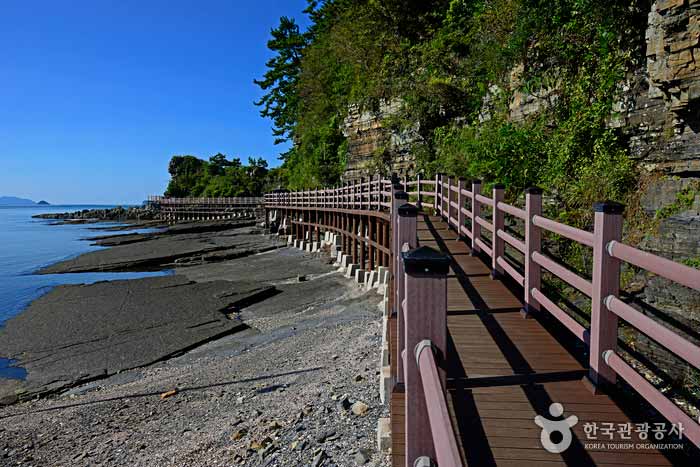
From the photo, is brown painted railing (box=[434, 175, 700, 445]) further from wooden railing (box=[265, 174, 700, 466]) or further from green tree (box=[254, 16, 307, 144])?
green tree (box=[254, 16, 307, 144])

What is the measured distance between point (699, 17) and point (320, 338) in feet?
31.1

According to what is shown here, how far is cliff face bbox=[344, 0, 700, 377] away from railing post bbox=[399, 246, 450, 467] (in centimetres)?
550

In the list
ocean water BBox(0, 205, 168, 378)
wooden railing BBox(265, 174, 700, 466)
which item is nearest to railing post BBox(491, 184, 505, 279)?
wooden railing BBox(265, 174, 700, 466)

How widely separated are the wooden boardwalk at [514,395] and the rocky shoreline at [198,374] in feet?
5.43

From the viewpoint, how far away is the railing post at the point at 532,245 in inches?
184

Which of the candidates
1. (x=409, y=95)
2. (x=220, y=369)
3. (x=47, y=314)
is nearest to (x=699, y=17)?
(x=220, y=369)

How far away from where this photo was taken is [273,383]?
7.84 m

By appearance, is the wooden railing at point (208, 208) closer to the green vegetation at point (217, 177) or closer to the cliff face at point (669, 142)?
the green vegetation at point (217, 177)

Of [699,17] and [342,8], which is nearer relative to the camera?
[699,17]

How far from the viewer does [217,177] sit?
81.3 metres

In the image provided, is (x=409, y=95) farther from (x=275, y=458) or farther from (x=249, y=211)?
(x=249, y=211)

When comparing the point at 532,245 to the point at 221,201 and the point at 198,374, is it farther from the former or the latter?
the point at 221,201

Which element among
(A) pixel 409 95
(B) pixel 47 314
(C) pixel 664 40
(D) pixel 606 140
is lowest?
(B) pixel 47 314

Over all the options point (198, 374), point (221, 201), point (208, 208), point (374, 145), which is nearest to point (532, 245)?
point (198, 374)
